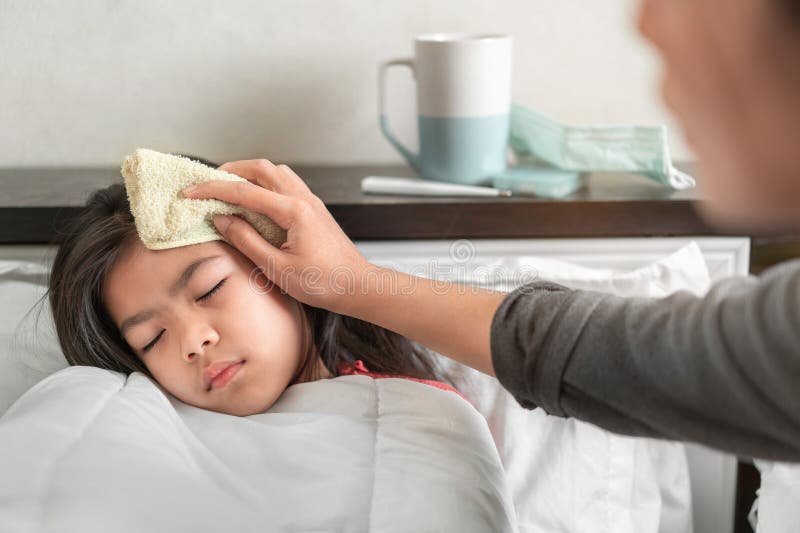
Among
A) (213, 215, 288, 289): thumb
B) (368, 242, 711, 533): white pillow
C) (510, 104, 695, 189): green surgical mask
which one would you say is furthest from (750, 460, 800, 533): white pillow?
(213, 215, 288, 289): thumb

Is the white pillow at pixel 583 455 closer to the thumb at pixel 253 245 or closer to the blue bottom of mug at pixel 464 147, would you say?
the blue bottom of mug at pixel 464 147

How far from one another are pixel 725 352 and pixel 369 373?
0.57 metres

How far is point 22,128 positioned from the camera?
1.39 m

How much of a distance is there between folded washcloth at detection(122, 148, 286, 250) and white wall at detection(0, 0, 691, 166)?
0.44m

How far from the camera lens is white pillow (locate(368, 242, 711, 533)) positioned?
107 cm

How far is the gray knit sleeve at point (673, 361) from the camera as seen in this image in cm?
59

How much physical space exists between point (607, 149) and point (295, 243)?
54 centimetres

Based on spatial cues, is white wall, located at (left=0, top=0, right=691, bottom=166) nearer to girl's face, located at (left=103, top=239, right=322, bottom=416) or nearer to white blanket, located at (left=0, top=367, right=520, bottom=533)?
girl's face, located at (left=103, top=239, right=322, bottom=416)

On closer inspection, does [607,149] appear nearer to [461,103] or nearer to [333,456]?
[461,103]

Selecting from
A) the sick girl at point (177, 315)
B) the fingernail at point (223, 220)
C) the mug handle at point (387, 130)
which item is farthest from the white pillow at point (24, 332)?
the mug handle at point (387, 130)

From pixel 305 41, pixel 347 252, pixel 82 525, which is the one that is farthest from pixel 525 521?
pixel 305 41

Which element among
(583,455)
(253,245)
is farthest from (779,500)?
(253,245)

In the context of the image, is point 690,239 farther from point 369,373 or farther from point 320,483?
point 320,483

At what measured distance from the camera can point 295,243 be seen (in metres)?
0.93
